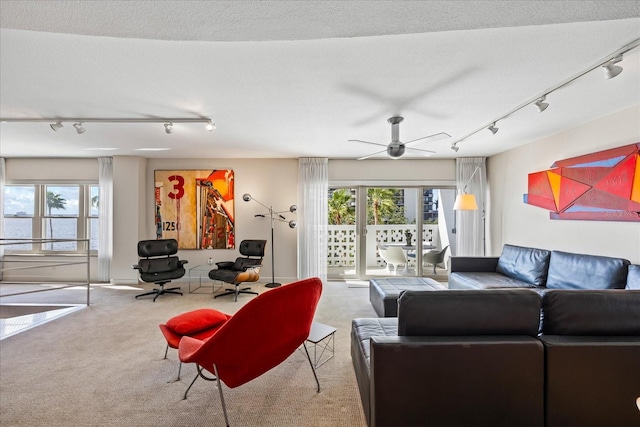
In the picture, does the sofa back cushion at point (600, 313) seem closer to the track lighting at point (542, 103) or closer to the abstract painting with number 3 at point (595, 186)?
the track lighting at point (542, 103)

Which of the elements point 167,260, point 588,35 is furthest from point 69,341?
point 588,35

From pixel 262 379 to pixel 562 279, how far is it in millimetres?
3384

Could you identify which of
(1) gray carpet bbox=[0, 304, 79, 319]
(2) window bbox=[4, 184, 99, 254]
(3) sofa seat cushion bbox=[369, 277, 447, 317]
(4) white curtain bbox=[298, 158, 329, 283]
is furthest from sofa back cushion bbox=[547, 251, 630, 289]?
(2) window bbox=[4, 184, 99, 254]

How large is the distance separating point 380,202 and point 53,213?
21.5 ft

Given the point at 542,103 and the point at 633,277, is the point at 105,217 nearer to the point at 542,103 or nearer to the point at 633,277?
the point at 542,103

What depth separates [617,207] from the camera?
3.06 m

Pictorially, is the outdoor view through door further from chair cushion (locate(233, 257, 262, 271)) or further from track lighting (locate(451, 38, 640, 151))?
track lighting (locate(451, 38, 640, 151))

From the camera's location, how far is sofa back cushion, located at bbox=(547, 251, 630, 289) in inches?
109

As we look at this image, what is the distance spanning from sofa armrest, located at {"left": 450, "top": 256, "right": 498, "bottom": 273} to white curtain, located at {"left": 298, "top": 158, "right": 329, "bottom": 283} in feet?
7.40

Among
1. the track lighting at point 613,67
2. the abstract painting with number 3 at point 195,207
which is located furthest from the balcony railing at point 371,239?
the track lighting at point 613,67

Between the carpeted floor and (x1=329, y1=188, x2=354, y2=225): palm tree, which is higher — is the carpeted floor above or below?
below

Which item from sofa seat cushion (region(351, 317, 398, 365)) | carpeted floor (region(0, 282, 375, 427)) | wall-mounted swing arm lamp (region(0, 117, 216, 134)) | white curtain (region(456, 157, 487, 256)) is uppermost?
wall-mounted swing arm lamp (region(0, 117, 216, 134))

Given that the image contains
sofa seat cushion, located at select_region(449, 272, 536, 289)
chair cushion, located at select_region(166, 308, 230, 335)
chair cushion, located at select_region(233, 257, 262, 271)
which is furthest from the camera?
chair cushion, located at select_region(233, 257, 262, 271)

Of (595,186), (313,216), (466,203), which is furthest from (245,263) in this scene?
(595,186)
